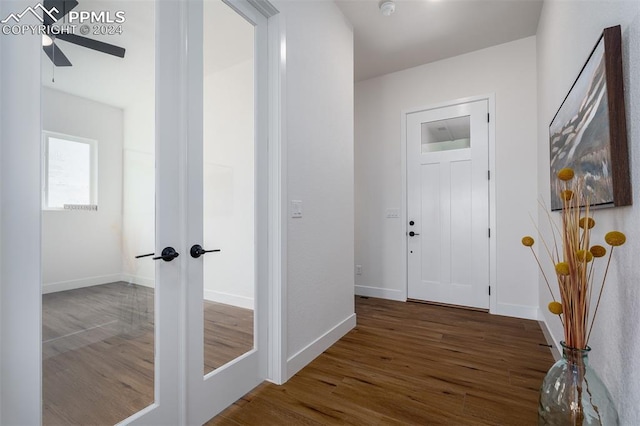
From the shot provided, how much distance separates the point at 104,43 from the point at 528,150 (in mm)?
3706

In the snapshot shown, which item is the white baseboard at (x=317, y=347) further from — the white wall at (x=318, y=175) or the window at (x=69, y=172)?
the window at (x=69, y=172)

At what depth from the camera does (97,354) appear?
124 centimetres

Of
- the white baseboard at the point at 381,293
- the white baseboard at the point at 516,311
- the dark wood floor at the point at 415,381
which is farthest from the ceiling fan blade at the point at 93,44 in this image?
the white baseboard at the point at 516,311

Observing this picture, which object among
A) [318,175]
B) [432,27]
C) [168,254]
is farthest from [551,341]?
[432,27]

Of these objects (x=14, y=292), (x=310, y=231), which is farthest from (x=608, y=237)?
(x=14, y=292)

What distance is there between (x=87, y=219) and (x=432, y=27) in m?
3.35

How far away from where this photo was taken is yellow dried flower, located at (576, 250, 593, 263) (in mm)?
1019

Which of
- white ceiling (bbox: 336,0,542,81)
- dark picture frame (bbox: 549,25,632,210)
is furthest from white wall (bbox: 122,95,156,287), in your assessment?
white ceiling (bbox: 336,0,542,81)

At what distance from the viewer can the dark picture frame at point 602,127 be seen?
1.04 meters

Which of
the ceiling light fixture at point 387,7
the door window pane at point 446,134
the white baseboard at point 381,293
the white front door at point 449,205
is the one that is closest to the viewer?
the ceiling light fixture at point 387,7

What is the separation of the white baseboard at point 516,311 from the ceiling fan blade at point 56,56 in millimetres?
4020

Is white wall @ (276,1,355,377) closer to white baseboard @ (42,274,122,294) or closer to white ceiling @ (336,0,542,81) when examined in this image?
white ceiling @ (336,0,542,81)

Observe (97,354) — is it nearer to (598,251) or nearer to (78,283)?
(78,283)

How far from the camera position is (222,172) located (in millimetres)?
1746
